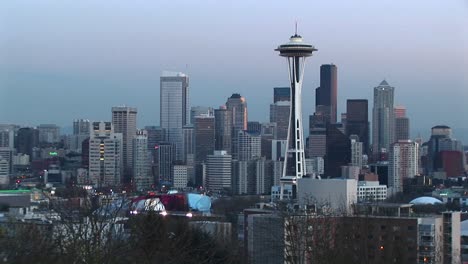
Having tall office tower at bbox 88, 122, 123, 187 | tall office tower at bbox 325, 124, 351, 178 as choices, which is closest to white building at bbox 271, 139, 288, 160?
tall office tower at bbox 325, 124, 351, 178

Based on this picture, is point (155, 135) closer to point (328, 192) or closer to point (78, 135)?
point (78, 135)

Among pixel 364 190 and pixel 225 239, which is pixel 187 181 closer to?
pixel 364 190

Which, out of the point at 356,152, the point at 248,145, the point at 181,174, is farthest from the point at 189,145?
the point at 356,152

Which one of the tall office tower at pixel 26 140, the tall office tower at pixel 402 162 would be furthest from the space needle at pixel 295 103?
the tall office tower at pixel 26 140

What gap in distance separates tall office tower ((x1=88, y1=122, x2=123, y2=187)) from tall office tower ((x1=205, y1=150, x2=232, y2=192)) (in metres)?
3.13

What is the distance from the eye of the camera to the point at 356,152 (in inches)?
1608

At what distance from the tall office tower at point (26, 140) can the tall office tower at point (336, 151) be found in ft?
32.7

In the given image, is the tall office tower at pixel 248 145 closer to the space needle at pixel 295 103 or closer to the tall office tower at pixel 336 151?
the tall office tower at pixel 336 151

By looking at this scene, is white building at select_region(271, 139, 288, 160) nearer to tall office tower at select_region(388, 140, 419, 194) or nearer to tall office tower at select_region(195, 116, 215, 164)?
tall office tower at select_region(195, 116, 215, 164)

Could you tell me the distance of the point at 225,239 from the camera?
11.3 metres

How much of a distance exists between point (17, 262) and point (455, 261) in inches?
259

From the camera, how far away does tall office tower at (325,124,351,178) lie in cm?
3959

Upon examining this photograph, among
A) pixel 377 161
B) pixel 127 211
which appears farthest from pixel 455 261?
pixel 377 161

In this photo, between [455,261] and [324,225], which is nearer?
[324,225]
